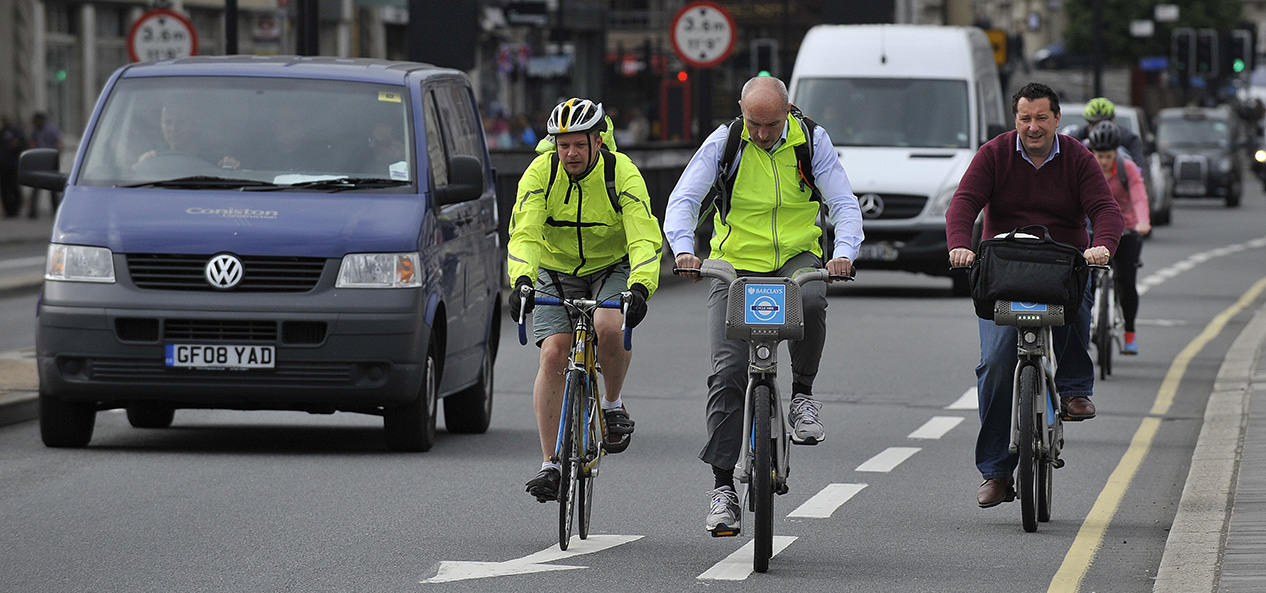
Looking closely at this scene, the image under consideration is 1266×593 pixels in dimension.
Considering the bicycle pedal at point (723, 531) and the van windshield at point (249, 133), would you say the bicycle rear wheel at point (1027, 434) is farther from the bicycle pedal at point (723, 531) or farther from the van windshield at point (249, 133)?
the van windshield at point (249, 133)

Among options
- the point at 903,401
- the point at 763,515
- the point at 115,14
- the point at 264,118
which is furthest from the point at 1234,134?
the point at 763,515

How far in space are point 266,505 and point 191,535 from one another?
0.77 metres

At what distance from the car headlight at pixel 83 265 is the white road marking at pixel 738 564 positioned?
365cm

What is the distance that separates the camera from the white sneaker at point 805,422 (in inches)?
311

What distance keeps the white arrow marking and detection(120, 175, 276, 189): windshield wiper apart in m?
3.36

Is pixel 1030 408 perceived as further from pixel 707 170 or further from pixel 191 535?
pixel 191 535

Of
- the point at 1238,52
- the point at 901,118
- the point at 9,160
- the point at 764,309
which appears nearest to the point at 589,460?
the point at 764,309

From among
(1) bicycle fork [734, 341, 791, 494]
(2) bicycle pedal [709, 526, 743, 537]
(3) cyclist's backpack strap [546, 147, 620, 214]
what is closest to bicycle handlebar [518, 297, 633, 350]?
(3) cyclist's backpack strap [546, 147, 620, 214]

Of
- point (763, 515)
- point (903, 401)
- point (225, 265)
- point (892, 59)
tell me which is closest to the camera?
point (763, 515)

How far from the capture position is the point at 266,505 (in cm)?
898

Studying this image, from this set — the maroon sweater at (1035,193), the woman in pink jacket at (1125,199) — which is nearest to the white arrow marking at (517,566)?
the maroon sweater at (1035,193)

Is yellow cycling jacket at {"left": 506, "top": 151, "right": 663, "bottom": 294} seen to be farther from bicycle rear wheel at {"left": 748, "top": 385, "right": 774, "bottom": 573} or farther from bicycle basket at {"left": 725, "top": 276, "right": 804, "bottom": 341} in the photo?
bicycle rear wheel at {"left": 748, "top": 385, "right": 774, "bottom": 573}

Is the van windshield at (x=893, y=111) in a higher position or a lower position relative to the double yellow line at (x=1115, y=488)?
higher

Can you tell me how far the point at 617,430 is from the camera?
8.60 m
